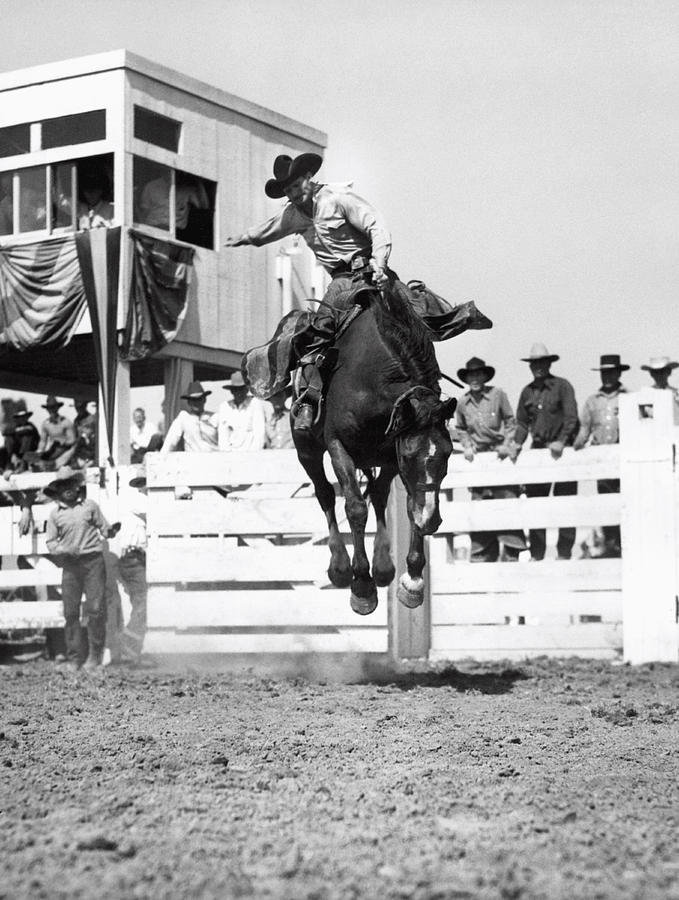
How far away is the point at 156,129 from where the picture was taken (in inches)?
653

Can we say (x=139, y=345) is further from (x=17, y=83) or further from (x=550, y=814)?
(x=550, y=814)

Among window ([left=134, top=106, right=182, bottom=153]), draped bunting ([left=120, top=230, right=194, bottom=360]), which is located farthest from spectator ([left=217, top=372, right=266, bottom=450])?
window ([left=134, top=106, right=182, bottom=153])

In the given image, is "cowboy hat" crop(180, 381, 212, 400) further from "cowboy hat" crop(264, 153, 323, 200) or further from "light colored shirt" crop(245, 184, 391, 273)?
"cowboy hat" crop(264, 153, 323, 200)

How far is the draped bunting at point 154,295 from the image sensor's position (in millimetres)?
15906

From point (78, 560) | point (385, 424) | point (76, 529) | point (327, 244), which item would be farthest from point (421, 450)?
point (78, 560)

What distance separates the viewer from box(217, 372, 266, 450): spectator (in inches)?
544

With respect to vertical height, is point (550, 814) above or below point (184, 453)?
below

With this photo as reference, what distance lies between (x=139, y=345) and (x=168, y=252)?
1.35 metres

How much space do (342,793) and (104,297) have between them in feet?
36.9

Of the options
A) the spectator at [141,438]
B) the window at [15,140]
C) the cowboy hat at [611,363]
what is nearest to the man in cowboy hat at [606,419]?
the cowboy hat at [611,363]

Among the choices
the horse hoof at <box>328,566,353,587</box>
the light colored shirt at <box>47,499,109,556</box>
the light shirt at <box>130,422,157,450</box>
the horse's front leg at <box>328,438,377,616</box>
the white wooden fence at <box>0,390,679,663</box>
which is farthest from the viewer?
the light shirt at <box>130,422,157,450</box>

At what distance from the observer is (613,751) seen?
6801 millimetres

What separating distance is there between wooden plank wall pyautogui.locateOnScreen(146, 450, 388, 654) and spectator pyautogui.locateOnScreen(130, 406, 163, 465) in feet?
9.63

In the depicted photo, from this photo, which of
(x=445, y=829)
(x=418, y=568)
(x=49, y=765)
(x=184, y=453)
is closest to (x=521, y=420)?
(x=184, y=453)
